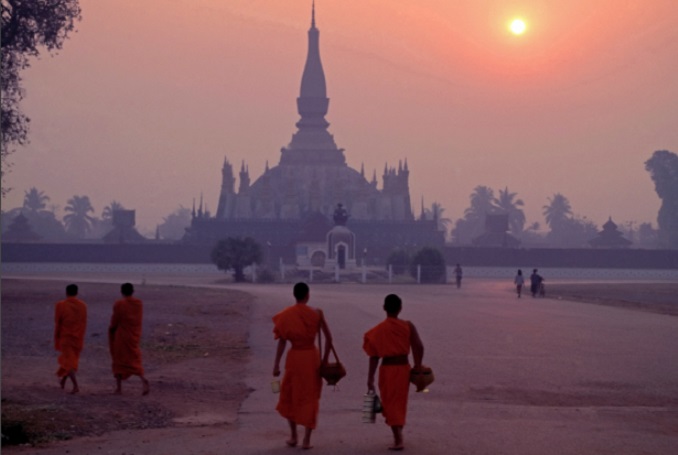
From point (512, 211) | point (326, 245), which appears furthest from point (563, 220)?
point (326, 245)

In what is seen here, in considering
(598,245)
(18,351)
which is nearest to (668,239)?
(598,245)

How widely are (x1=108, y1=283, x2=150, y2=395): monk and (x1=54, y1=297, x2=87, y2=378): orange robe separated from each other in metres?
0.43

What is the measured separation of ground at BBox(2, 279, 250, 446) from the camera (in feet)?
31.8

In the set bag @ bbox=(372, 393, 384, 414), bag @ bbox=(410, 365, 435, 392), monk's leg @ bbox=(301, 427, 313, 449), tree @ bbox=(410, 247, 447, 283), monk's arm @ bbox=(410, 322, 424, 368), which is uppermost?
tree @ bbox=(410, 247, 447, 283)

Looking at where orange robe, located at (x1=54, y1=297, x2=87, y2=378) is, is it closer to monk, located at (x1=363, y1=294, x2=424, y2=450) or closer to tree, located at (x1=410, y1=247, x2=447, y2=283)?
monk, located at (x1=363, y1=294, x2=424, y2=450)

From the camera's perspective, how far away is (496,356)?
633 inches

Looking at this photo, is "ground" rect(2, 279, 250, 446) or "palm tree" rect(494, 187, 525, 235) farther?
"palm tree" rect(494, 187, 525, 235)

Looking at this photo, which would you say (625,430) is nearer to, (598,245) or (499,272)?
(499,272)

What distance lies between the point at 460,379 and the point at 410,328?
486 cm

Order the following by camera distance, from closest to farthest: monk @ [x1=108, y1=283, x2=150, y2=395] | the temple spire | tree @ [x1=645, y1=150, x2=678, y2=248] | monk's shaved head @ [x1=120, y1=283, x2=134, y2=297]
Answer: monk @ [x1=108, y1=283, x2=150, y2=395]
monk's shaved head @ [x1=120, y1=283, x2=134, y2=297]
the temple spire
tree @ [x1=645, y1=150, x2=678, y2=248]

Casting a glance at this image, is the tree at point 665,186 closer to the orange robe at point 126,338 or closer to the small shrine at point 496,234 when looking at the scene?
the small shrine at point 496,234

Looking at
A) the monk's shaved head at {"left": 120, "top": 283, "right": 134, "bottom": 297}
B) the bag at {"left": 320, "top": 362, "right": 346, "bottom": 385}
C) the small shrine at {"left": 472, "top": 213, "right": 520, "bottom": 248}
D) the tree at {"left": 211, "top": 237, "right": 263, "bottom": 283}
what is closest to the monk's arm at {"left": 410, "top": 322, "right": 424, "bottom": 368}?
the bag at {"left": 320, "top": 362, "right": 346, "bottom": 385}

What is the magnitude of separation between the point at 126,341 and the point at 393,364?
4140mm

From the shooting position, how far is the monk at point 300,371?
848 cm
